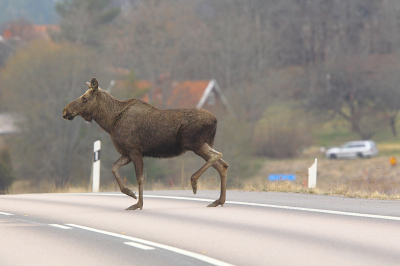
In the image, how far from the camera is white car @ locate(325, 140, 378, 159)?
2142 inches

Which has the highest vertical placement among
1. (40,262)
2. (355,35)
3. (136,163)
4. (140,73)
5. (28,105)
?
(355,35)

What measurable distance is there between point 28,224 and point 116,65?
174ft

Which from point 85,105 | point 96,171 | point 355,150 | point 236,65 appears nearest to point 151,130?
point 85,105

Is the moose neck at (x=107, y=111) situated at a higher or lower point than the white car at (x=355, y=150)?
lower

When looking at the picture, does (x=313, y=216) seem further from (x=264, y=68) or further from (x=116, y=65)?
(x=264, y=68)

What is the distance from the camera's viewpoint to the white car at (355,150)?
2142 inches

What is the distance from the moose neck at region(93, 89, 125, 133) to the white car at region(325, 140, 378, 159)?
44374 mm

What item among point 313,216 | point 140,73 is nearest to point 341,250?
point 313,216

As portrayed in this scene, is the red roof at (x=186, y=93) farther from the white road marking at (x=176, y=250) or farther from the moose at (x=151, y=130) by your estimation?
the white road marking at (x=176, y=250)

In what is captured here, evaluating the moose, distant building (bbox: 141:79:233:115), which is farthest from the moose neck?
distant building (bbox: 141:79:233:115)

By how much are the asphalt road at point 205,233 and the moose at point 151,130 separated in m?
0.92

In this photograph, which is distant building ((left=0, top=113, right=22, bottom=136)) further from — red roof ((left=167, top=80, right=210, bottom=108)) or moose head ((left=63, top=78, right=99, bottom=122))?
moose head ((left=63, top=78, right=99, bottom=122))

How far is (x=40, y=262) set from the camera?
775 cm

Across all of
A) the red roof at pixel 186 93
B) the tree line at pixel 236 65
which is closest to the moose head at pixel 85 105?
the tree line at pixel 236 65
